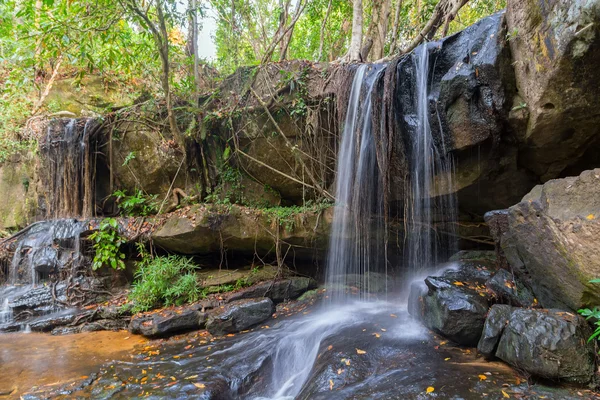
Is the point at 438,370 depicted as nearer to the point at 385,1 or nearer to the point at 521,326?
the point at 521,326

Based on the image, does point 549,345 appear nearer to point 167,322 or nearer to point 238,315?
point 238,315

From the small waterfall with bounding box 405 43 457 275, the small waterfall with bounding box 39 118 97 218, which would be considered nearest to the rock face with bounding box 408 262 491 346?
the small waterfall with bounding box 405 43 457 275

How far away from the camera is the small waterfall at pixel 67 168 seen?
27.2 ft

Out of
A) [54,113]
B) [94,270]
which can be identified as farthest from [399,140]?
[54,113]

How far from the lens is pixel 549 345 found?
2863 mm

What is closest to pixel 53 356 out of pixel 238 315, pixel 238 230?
pixel 238 315

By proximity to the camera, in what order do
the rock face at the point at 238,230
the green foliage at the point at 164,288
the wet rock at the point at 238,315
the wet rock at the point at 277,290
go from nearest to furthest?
1. the wet rock at the point at 238,315
2. the green foliage at the point at 164,288
3. the wet rock at the point at 277,290
4. the rock face at the point at 238,230

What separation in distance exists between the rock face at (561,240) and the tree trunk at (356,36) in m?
5.18

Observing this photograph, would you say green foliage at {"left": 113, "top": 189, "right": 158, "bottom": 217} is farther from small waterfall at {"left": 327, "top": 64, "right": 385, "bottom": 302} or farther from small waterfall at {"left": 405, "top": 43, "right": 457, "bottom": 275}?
small waterfall at {"left": 405, "top": 43, "right": 457, "bottom": 275}

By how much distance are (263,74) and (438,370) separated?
6654mm

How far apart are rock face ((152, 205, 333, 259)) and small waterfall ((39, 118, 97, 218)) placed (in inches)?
121

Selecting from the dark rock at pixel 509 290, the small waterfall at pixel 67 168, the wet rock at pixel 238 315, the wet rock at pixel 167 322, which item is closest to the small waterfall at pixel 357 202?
the wet rock at pixel 238 315

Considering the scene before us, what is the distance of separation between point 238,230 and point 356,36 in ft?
18.1

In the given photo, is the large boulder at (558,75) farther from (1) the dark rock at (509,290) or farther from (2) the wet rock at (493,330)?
(2) the wet rock at (493,330)
